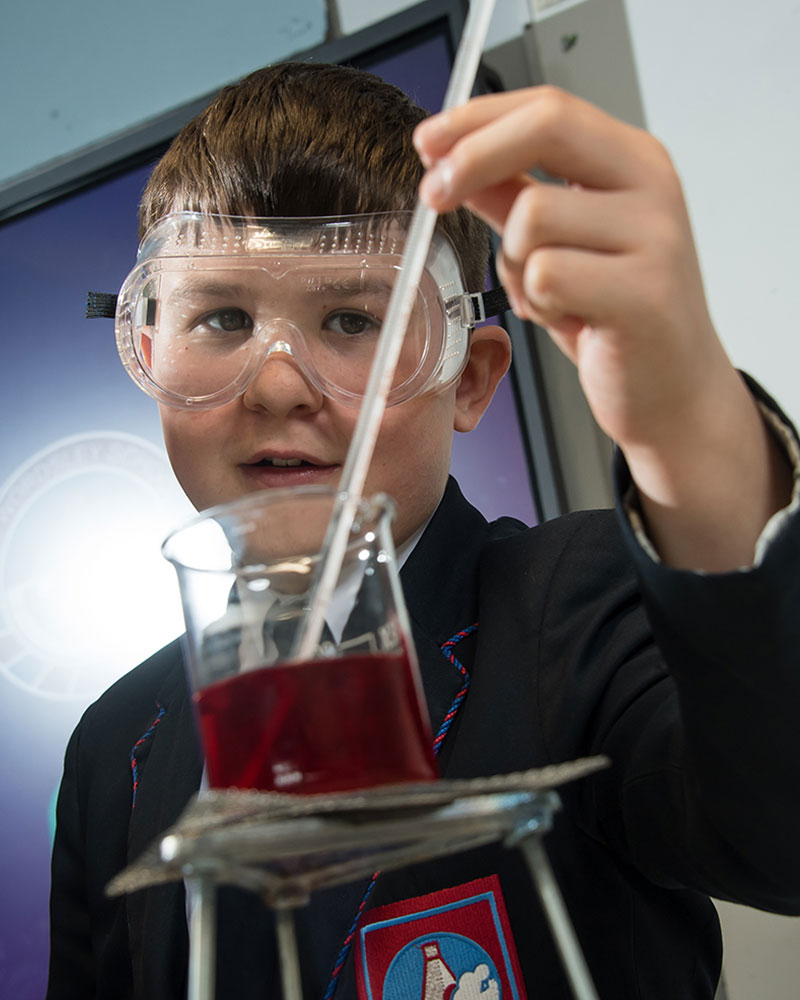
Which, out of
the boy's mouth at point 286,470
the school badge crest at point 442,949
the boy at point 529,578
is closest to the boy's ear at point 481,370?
the boy at point 529,578

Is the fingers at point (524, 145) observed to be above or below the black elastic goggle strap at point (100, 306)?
below

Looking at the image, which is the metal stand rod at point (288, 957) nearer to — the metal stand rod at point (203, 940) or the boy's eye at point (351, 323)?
the metal stand rod at point (203, 940)

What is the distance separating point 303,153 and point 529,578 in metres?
0.52

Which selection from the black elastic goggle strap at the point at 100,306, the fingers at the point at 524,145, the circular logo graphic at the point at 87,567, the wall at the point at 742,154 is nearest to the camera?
the fingers at the point at 524,145

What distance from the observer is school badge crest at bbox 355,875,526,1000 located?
80 centimetres

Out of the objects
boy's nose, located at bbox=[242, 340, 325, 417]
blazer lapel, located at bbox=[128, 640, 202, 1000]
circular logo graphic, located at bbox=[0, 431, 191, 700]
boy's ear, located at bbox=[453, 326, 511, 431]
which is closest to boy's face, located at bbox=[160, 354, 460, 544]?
boy's nose, located at bbox=[242, 340, 325, 417]

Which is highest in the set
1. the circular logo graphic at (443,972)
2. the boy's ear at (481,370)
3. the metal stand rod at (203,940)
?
the boy's ear at (481,370)

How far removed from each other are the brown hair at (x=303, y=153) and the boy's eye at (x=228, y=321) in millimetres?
115

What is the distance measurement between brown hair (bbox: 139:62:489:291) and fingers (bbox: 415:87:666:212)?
1.96ft

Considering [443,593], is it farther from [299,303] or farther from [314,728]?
[314,728]

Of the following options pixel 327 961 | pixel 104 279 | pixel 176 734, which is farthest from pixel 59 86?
pixel 327 961

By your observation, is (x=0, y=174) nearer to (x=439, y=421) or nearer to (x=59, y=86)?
(x=59, y=86)

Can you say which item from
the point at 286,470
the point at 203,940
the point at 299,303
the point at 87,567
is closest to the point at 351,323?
the point at 299,303

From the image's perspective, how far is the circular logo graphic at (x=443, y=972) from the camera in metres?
0.80
